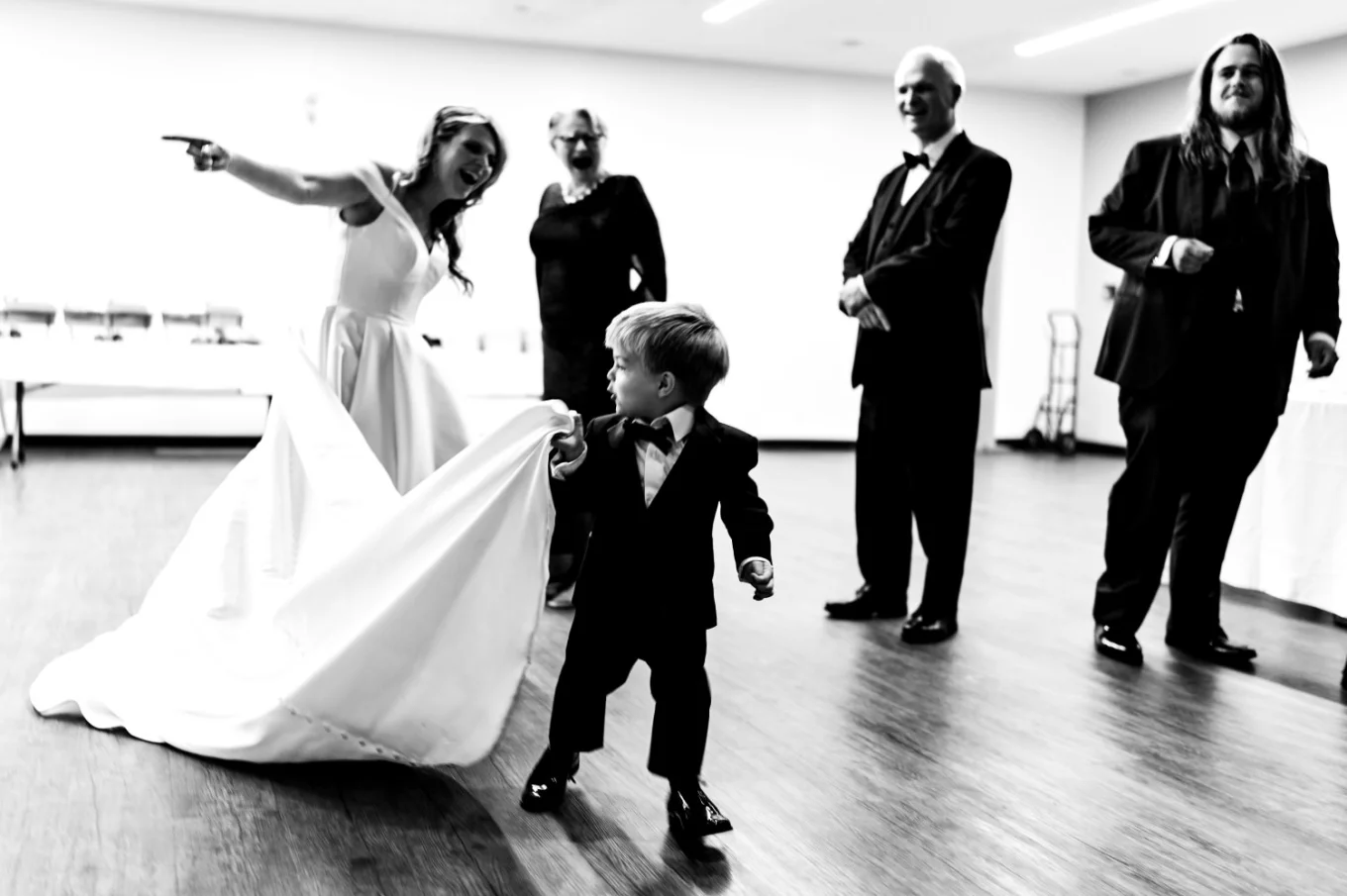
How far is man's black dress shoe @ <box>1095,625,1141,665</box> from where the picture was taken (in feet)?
12.1

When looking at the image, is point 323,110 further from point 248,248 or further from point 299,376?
point 299,376

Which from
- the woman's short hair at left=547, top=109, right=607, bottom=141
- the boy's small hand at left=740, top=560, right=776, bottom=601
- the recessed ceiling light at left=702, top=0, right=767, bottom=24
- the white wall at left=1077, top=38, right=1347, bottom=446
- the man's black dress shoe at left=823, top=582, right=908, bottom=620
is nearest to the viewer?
the boy's small hand at left=740, top=560, right=776, bottom=601

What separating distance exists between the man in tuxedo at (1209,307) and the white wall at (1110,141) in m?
7.33

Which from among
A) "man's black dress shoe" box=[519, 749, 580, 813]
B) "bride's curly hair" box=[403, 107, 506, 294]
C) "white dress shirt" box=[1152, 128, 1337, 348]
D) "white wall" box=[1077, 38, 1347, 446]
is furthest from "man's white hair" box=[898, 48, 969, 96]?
"white wall" box=[1077, 38, 1347, 446]

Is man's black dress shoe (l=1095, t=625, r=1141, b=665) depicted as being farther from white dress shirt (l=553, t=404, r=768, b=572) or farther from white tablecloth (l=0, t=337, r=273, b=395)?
white tablecloth (l=0, t=337, r=273, b=395)

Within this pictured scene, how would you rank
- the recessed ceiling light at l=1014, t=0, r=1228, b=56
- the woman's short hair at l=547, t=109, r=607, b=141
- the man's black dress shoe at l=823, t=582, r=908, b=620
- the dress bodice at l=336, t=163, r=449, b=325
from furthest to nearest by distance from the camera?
the recessed ceiling light at l=1014, t=0, r=1228, b=56
the man's black dress shoe at l=823, t=582, r=908, b=620
the woman's short hair at l=547, t=109, r=607, b=141
the dress bodice at l=336, t=163, r=449, b=325

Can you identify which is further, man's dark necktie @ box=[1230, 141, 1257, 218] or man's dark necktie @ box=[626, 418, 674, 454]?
man's dark necktie @ box=[1230, 141, 1257, 218]

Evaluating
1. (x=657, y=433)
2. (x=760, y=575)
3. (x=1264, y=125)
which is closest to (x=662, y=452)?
(x=657, y=433)

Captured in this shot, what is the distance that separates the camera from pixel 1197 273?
11.8 ft

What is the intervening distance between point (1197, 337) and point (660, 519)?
6.79 feet

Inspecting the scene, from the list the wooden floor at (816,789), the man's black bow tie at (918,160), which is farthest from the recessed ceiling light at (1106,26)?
the wooden floor at (816,789)

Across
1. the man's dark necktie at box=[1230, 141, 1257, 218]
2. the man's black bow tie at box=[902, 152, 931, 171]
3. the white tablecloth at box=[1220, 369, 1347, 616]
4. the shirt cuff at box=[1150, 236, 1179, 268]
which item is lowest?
the white tablecloth at box=[1220, 369, 1347, 616]

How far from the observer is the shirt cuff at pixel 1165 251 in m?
3.52

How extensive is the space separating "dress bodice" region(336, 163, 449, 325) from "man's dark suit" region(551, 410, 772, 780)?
958mm
